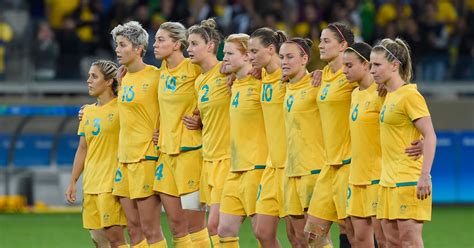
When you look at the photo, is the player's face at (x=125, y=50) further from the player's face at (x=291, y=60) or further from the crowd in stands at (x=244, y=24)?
the crowd in stands at (x=244, y=24)

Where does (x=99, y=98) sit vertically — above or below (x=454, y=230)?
above

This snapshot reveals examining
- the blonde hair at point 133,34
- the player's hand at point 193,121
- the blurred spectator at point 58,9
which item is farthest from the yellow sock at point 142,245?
the blurred spectator at point 58,9

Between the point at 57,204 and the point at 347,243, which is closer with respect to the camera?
the point at 347,243

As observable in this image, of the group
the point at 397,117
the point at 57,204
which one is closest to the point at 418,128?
the point at 397,117

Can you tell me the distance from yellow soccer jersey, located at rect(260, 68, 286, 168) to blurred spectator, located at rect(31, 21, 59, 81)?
12.0m

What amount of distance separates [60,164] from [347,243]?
10.9 metres

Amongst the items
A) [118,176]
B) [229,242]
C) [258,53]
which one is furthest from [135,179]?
[258,53]

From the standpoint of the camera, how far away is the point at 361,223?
11.8 m

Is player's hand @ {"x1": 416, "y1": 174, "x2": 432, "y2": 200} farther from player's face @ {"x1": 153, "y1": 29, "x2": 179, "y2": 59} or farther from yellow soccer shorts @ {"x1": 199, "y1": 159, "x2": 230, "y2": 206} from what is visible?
player's face @ {"x1": 153, "y1": 29, "x2": 179, "y2": 59}

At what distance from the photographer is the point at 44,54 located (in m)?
24.1

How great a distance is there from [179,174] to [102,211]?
901 mm

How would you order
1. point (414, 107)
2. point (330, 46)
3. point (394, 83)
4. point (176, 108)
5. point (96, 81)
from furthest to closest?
point (96, 81)
point (176, 108)
point (330, 46)
point (394, 83)
point (414, 107)

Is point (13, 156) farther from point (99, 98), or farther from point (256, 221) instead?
point (256, 221)

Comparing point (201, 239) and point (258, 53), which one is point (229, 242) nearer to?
point (201, 239)
